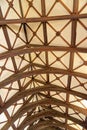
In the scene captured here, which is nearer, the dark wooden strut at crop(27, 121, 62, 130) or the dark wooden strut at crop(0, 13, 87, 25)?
the dark wooden strut at crop(0, 13, 87, 25)

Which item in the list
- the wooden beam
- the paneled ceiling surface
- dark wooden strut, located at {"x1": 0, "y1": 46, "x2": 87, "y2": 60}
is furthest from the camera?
the wooden beam

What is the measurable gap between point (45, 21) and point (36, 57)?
2.49 m

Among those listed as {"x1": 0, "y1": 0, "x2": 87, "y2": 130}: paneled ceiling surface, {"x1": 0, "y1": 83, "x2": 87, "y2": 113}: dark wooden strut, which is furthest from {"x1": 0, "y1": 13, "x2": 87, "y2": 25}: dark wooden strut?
{"x1": 0, "y1": 83, "x2": 87, "y2": 113}: dark wooden strut

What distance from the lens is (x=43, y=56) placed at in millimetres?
10727

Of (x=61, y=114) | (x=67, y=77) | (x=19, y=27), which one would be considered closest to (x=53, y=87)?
(x=67, y=77)

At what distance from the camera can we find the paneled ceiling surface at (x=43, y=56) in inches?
329

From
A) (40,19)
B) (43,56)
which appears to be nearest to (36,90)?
(43,56)

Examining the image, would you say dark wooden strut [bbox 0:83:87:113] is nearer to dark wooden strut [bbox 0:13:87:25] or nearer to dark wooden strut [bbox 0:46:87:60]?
dark wooden strut [bbox 0:46:87:60]

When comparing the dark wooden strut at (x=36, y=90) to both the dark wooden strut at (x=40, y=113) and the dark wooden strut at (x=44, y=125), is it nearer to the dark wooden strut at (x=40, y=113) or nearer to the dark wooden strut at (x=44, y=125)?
the dark wooden strut at (x=40, y=113)

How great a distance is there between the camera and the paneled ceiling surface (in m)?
8.36

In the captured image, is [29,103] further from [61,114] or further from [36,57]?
[36,57]

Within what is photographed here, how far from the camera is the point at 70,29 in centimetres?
878

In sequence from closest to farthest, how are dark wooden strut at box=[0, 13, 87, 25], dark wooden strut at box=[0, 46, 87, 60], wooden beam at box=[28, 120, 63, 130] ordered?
1. dark wooden strut at box=[0, 13, 87, 25]
2. dark wooden strut at box=[0, 46, 87, 60]
3. wooden beam at box=[28, 120, 63, 130]

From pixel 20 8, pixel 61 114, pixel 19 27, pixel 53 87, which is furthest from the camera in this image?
pixel 61 114
